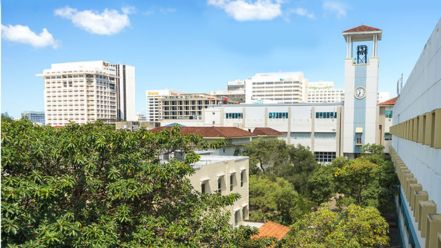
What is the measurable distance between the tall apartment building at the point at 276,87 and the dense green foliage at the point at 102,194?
12486cm

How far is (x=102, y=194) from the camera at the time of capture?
8.27m

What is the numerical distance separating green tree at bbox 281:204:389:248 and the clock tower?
33.8 m

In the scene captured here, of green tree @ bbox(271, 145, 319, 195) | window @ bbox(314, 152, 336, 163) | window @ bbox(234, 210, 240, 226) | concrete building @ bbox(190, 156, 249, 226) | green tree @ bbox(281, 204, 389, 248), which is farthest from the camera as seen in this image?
window @ bbox(314, 152, 336, 163)

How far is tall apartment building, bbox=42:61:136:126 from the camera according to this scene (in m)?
104

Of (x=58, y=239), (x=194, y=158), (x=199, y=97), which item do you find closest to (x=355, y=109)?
(x=194, y=158)

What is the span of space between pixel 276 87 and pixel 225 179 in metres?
119

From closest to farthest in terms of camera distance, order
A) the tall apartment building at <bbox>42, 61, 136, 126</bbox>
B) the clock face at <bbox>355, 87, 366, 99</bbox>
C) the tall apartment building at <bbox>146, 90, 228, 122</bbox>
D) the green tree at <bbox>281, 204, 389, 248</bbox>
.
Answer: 1. the green tree at <bbox>281, 204, 389, 248</bbox>
2. the clock face at <bbox>355, 87, 366, 99</bbox>
3. the tall apartment building at <bbox>42, 61, 136, 126</bbox>
4. the tall apartment building at <bbox>146, 90, 228, 122</bbox>

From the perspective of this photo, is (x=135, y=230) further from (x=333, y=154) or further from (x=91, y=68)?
(x=91, y=68)

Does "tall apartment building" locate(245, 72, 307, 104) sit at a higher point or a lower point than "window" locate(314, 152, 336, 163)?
higher

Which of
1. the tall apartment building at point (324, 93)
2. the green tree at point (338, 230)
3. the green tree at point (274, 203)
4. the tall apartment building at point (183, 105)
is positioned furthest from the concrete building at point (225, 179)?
the tall apartment building at point (324, 93)

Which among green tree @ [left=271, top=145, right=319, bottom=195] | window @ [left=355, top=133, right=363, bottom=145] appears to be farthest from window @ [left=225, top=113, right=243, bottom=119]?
green tree @ [left=271, top=145, right=319, bottom=195]

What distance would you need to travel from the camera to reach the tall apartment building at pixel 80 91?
10438 centimetres

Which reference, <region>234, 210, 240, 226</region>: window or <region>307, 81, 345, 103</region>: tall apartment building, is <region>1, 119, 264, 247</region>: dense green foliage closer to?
<region>234, 210, 240, 226</region>: window

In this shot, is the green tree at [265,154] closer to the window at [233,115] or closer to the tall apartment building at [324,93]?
the window at [233,115]
